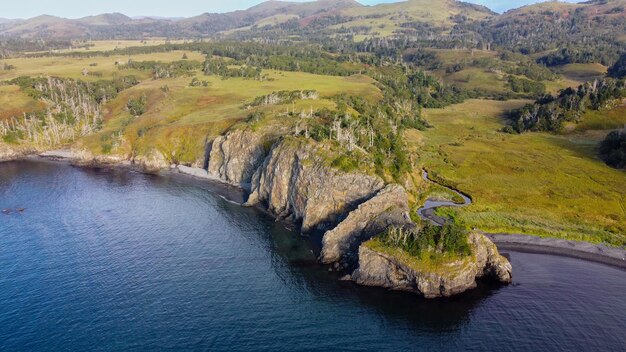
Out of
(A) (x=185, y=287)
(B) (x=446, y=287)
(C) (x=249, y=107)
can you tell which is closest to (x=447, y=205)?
(B) (x=446, y=287)

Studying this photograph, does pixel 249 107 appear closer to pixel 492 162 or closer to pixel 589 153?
pixel 492 162

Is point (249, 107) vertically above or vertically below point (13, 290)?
above

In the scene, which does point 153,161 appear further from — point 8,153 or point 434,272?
point 434,272

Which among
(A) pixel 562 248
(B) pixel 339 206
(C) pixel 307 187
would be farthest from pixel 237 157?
(A) pixel 562 248

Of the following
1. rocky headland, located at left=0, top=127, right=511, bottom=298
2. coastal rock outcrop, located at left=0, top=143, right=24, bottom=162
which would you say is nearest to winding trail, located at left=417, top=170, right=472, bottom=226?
rocky headland, located at left=0, top=127, right=511, bottom=298

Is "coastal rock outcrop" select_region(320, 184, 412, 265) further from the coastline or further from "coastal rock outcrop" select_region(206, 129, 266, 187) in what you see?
"coastal rock outcrop" select_region(206, 129, 266, 187)

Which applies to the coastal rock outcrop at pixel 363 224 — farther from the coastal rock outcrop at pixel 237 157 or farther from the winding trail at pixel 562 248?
the coastal rock outcrop at pixel 237 157

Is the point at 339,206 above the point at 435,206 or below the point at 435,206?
above
